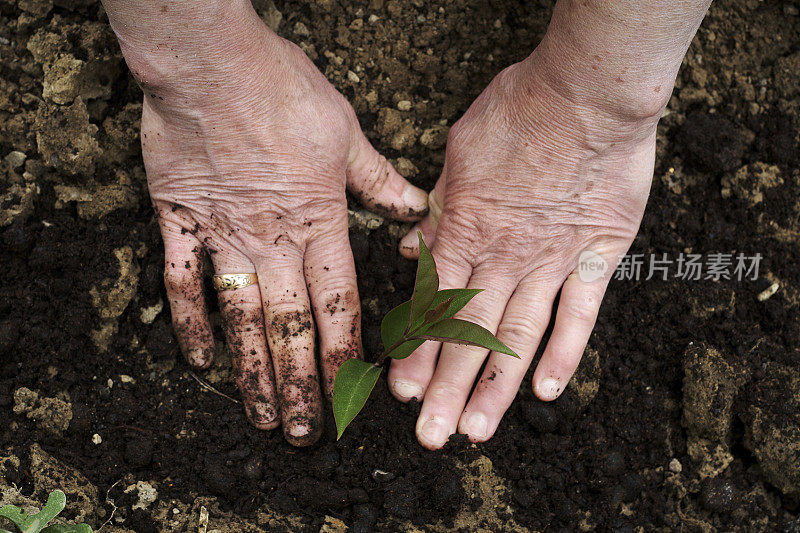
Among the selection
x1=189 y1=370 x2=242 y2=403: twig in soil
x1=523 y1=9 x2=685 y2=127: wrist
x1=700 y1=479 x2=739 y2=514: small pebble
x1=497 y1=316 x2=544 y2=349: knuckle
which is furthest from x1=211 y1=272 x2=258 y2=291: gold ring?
x1=700 y1=479 x2=739 y2=514: small pebble

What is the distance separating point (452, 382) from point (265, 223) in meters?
0.66

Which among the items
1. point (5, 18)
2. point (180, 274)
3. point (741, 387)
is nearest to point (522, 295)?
point (741, 387)

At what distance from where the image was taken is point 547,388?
5.80ft

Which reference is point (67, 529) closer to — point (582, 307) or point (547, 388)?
point (547, 388)

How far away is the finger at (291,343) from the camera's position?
169 centimetres

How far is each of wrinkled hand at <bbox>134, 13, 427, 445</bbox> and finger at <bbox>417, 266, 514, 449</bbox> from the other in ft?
0.79

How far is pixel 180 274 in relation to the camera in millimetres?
1717

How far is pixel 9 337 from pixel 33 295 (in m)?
0.13

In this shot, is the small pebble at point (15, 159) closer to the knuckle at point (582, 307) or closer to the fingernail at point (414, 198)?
the fingernail at point (414, 198)

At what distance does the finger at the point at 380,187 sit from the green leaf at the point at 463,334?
536 mm

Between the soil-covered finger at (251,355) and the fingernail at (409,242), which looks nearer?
the soil-covered finger at (251,355)

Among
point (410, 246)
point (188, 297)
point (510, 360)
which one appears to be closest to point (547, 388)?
point (510, 360)

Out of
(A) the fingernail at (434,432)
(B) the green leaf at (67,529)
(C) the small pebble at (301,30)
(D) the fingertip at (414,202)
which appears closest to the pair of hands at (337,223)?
(A) the fingernail at (434,432)
